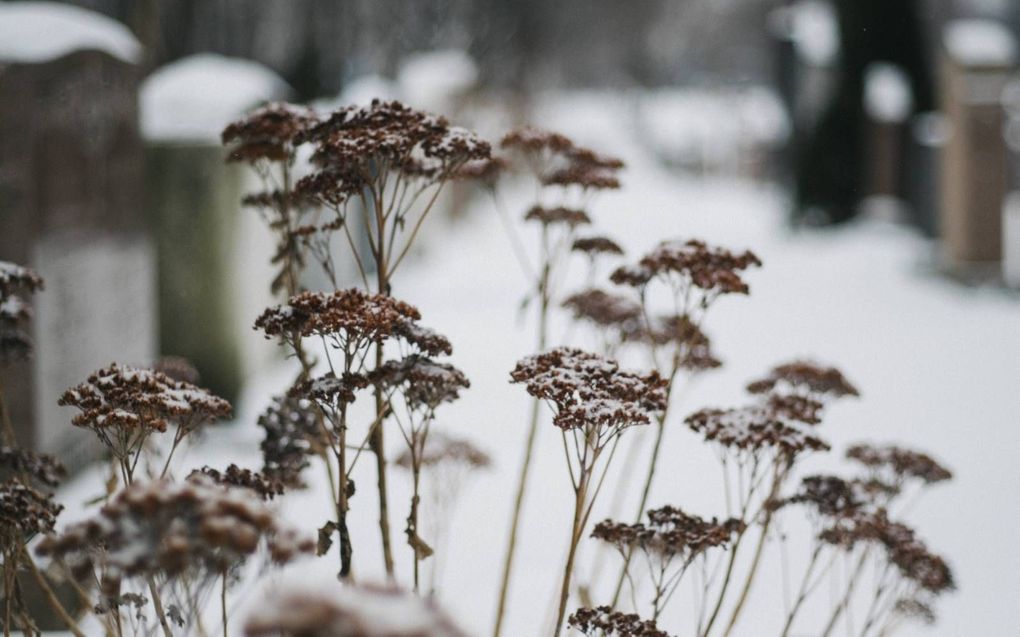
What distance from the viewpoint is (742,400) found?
7.99 m

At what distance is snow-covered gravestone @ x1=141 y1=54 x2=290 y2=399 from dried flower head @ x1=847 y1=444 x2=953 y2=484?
5279mm

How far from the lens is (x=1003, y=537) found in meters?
5.21

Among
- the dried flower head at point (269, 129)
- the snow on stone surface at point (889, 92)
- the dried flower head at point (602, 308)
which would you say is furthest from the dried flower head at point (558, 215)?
the snow on stone surface at point (889, 92)

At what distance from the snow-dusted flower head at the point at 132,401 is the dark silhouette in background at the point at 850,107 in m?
18.3

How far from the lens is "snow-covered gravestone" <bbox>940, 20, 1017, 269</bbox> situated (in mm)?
12273

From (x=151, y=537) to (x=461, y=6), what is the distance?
1058 inches

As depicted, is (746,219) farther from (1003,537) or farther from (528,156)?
(528,156)

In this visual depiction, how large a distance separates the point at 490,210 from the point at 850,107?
13.7 metres

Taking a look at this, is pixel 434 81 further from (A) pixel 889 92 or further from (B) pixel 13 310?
(B) pixel 13 310

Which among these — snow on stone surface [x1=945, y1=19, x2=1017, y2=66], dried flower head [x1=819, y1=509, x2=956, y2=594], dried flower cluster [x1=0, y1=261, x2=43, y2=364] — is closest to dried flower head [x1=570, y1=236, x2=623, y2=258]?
dried flower head [x1=819, y1=509, x2=956, y2=594]

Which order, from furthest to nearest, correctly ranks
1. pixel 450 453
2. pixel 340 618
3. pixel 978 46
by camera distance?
pixel 978 46, pixel 450 453, pixel 340 618

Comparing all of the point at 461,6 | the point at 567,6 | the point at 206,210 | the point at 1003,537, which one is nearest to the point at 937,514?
the point at 1003,537

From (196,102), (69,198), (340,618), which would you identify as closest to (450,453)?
(69,198)

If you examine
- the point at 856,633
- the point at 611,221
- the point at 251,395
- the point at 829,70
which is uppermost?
the point at 829,70
